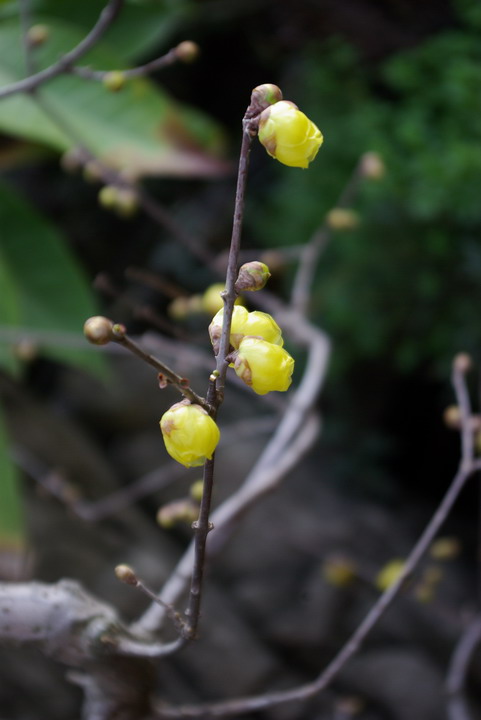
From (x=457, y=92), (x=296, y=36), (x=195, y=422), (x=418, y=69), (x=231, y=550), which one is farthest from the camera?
(x=231, y=550)

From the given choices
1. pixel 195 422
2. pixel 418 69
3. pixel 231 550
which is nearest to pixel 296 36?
pixel 418 69

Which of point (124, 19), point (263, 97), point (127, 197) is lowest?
point (263, 97)

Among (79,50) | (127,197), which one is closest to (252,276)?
(79,50)

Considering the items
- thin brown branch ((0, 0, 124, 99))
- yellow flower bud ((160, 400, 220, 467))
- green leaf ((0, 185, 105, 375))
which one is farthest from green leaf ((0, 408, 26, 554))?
yellow flower bud ((160, 400, 220, 467))

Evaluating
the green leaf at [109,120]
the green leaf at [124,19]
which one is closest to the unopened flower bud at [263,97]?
the green leaf at [109,120]

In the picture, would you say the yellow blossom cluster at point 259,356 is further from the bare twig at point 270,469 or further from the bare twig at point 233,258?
the bare twig at point 270,469

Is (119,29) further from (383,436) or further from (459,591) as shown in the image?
(459,591)

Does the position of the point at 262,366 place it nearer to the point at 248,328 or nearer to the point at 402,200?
the point at 248,328
